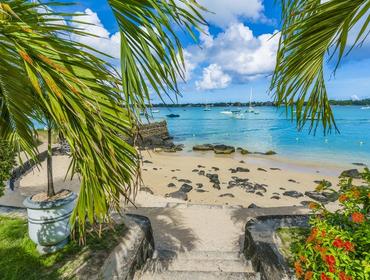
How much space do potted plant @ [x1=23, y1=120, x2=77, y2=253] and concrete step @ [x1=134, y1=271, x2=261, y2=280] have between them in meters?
1.13

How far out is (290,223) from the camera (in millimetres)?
4016

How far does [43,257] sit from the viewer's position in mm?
3309

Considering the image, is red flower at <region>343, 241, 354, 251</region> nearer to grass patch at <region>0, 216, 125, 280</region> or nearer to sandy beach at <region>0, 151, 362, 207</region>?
grass patch at <region>0, 216, 125, 280</region>

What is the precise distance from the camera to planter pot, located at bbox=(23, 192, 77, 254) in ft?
10.4

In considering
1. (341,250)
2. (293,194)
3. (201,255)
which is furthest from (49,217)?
(293,194)

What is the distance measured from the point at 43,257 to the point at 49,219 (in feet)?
1.81

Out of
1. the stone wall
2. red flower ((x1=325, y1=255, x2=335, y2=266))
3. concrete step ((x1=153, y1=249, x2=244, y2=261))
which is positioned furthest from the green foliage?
the stone wall

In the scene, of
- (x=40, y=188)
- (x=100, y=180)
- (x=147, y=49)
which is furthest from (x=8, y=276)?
(x=40, y=188)

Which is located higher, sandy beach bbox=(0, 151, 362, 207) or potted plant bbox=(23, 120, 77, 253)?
potted plant bbox=(23, 120, 77, 253)

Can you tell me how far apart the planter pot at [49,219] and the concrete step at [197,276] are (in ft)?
3.68

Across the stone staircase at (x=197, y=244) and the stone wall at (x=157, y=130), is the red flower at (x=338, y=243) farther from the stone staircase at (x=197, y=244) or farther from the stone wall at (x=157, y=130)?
the stone wall at (x=157, y=130)

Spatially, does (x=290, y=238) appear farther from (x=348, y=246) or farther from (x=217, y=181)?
(x=217, y=181)

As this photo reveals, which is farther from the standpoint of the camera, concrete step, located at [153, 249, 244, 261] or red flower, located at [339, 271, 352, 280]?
concrete step, located at [153, 249, 244, 261]

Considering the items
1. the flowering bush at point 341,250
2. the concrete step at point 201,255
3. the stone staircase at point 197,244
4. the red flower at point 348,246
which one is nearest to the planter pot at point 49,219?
the stone staircase at point 197,244
